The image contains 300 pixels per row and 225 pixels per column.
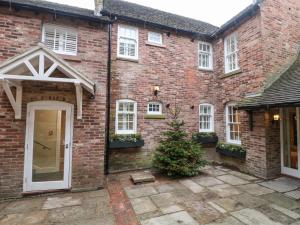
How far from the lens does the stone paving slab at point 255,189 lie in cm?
532

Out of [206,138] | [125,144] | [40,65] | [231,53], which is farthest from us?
[206,138]

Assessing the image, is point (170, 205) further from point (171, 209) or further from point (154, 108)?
point (154, 108)

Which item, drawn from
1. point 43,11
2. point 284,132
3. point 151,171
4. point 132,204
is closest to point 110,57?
point 43,11


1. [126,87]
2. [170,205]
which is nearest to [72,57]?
[126,87]

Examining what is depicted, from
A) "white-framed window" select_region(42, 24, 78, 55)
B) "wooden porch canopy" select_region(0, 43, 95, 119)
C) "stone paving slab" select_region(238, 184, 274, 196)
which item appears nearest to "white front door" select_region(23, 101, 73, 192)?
"wooden porch canopy" select_region(0, 43, 95, 119)

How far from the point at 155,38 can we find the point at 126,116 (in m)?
4.11

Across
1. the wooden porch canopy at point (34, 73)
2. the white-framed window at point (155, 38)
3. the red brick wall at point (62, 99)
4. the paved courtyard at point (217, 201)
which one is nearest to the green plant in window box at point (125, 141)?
the paved courtyard at point (217, 201)

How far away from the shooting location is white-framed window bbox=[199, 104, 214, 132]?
30.5 ft

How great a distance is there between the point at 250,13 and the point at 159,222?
8290 mm

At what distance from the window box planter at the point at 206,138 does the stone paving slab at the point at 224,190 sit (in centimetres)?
304

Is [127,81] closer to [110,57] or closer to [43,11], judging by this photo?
[110,57]

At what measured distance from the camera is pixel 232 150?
7.75 metres

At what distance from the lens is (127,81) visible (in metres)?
7.79

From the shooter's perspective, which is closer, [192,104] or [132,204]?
[132,204]
